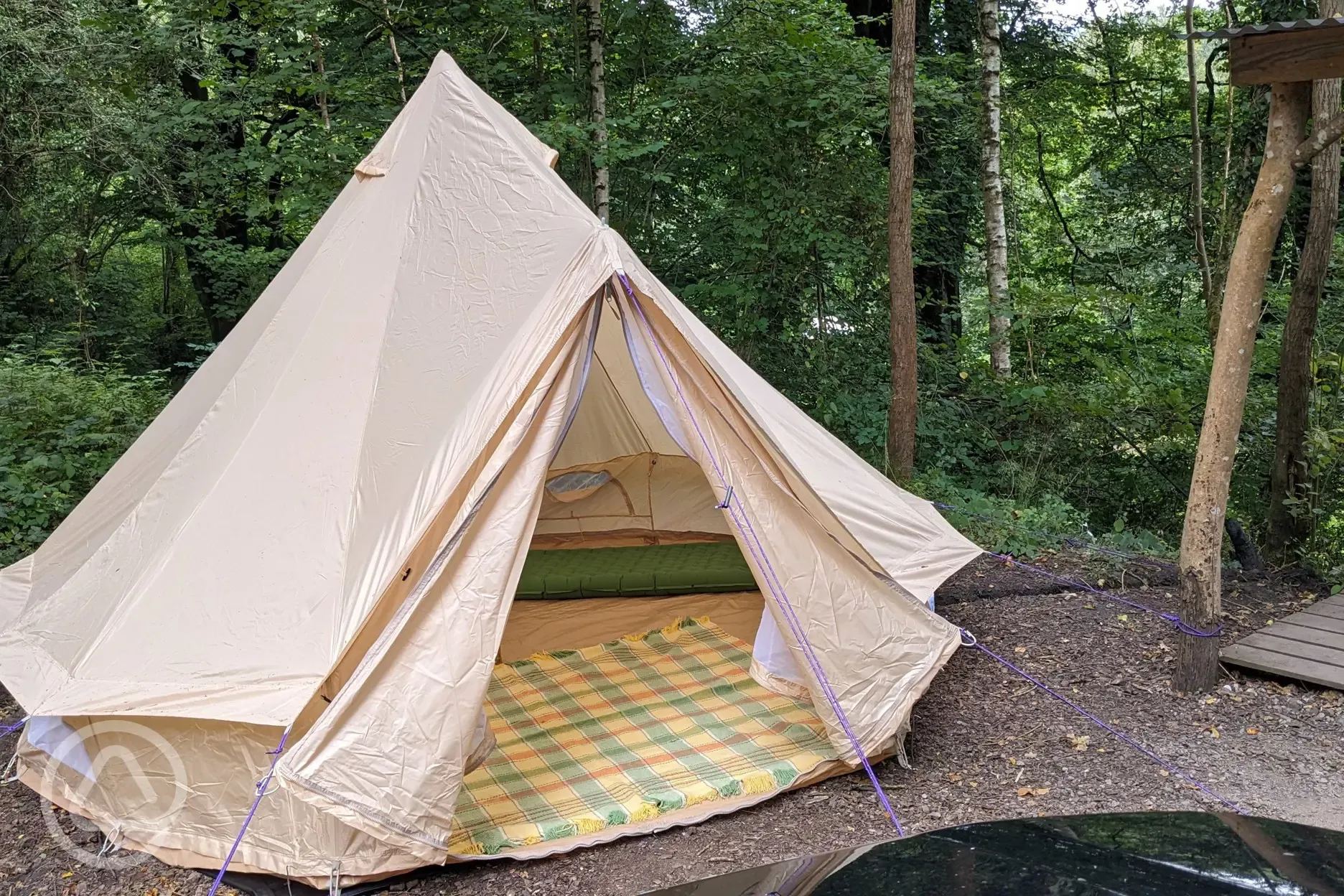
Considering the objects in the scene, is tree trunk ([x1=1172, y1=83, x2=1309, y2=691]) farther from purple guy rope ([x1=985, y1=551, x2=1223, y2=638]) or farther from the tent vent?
the tent vent

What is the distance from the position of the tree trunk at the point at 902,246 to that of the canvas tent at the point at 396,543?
1.77 metres

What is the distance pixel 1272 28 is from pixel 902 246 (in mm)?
2813

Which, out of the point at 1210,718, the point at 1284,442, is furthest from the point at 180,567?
the point at 1284,442

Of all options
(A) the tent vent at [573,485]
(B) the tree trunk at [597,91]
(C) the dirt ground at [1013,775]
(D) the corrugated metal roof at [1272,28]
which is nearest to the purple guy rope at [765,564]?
(C) the dirt ground at [1013,775]

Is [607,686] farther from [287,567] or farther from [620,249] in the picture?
[620,249]

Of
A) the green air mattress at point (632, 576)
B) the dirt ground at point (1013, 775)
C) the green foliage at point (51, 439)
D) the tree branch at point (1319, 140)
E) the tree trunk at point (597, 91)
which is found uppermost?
the tree trunk at point (597, 91)

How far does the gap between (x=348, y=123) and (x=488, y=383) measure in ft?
13.0

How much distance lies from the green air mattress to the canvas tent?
449 mm

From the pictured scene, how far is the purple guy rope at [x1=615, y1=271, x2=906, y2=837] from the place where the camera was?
3.47m

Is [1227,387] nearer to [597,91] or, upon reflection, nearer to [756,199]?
[756,199]

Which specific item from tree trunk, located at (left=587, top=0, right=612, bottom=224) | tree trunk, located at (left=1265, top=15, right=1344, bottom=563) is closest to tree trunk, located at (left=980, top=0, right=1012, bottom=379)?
tree trunk, located at (left=1265, top=15, right=1344, bottom=563)

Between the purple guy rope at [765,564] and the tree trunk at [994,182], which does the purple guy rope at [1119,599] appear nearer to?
the purple guy rope at [765,564]

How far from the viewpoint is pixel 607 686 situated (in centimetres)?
442

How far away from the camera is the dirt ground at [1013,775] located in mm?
3094
